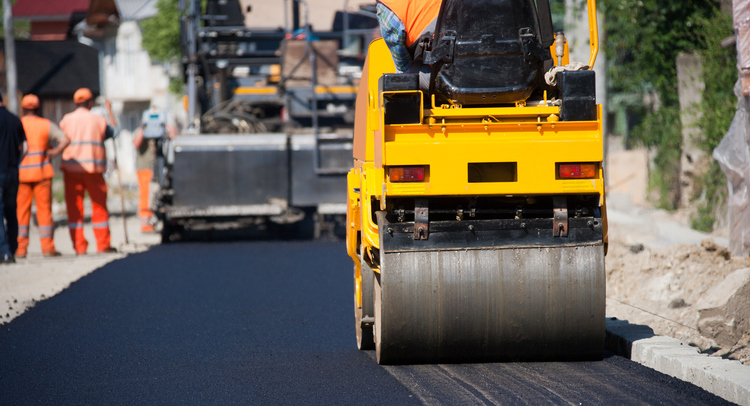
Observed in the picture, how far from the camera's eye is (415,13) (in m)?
4.48

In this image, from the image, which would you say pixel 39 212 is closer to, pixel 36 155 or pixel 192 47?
pixel 36 155

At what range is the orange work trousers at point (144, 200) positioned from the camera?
12.4 m

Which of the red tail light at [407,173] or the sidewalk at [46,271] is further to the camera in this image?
the sidewalk at [46,271]

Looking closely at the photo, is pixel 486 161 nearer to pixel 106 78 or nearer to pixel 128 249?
pixel 128 249

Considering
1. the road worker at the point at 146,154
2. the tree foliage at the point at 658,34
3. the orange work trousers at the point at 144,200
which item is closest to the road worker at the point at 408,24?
the tree foliage at the point at 658,34

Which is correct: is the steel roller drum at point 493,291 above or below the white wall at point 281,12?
below

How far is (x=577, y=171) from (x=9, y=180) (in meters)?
6.92

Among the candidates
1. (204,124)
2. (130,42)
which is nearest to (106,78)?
(130,42)

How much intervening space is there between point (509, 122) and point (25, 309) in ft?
14.0

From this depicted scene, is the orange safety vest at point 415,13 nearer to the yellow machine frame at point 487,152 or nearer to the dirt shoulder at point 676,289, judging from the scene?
the yellow machine frame at point 487,152

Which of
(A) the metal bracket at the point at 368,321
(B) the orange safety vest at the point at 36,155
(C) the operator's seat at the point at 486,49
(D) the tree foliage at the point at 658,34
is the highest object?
(D) the tree foliage at the point at 658,34

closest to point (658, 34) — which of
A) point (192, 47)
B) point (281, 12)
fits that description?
point (281, 12)

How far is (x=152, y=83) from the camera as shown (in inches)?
1296

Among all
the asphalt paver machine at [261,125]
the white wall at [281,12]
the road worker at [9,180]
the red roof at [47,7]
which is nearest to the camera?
the road worker at [9,180]
